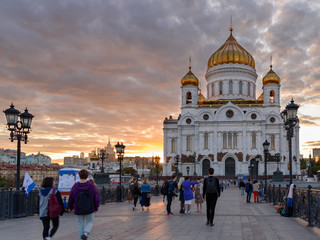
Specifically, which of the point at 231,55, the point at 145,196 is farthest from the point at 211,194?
the point at 231,55

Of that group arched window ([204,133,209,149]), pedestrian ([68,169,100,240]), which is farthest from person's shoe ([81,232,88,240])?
arched window ([204,133,209,149])

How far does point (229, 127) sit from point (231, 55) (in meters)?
15.8

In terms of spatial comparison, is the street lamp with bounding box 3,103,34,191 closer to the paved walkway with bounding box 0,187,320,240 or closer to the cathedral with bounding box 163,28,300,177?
the paved walkway with bounding box 0,187,320,240

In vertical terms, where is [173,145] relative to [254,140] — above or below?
below

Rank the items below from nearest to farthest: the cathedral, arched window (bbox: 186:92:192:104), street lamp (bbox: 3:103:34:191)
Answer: street lamp (bbox: 3:103:34:191), the cathedral, arched window (bbox: 186:92:192:104)

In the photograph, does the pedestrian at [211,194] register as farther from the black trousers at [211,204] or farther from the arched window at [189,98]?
the arched window at [189,98]

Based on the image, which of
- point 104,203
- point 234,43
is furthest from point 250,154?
point 104,203

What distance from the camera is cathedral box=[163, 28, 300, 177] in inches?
2709

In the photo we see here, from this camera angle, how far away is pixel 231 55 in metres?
76.5

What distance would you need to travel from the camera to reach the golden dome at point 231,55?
7655cm

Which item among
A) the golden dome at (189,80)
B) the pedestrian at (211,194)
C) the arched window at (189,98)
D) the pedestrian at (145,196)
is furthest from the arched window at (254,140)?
the pedestrian at (211,194)

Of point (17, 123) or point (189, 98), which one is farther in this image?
point (189, 98)

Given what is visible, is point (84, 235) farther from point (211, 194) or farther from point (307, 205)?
point (307, 205)

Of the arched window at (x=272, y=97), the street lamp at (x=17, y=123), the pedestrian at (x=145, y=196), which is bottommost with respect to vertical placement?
the pedestrian at (x=145, y=196)
